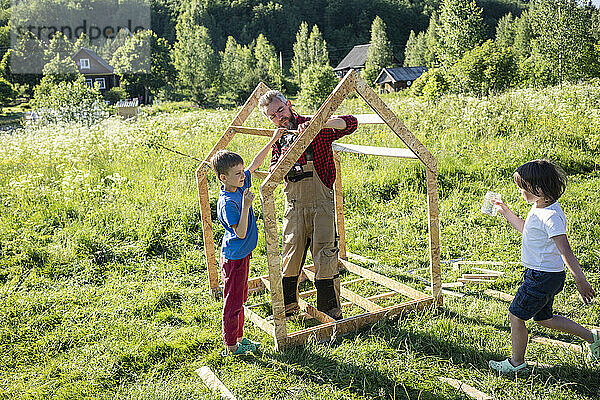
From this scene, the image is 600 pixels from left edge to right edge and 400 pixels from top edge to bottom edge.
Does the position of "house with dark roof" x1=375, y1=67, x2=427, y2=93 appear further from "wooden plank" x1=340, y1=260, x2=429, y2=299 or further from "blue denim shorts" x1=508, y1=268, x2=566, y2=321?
"blue denim shorts" x1=508, y1=268, x2=566, y2=321

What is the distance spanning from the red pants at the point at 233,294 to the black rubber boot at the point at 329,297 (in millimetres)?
731

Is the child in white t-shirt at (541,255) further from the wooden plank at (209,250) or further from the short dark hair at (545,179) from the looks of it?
the wooden plank at (209,250)

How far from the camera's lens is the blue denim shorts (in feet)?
10.1

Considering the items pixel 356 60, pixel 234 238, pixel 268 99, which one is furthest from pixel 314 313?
pixel 356 60

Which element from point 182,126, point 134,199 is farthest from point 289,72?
point 134,199

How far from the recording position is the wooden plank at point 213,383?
3167 mm

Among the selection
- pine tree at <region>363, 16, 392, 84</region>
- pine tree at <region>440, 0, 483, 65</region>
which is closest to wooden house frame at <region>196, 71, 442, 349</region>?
pine tree at <region>440, 0, 483, 65</region>

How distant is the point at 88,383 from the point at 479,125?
977cm

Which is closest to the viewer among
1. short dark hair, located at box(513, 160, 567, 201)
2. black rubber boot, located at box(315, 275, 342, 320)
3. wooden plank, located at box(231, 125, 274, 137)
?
short dark hair, located at box(513, 160, 567, 201)

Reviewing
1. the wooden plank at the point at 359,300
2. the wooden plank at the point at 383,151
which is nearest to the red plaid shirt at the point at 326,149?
the wooden plank at the point at 383,151

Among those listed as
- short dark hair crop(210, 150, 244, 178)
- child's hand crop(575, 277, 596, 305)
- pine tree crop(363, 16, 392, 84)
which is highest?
pine tree crop(363, 16, 392, 84)

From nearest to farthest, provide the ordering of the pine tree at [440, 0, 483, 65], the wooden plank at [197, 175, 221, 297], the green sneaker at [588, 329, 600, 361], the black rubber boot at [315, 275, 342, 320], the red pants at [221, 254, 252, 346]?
the green sneaker at [588, 329, 600, 361], the red pants at [221, 254, 252, 346], the black rubber boot at [315, 275, 342, 320], the wooden plank at [197, 175, 221, 297], the pine tree at [440, 0, 483, 65]

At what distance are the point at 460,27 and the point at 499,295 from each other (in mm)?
32633

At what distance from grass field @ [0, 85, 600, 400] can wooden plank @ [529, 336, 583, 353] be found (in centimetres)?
6
